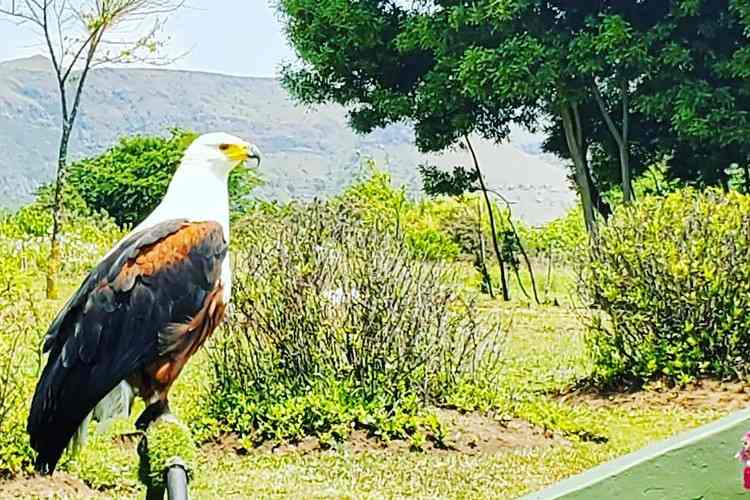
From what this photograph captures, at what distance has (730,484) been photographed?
1600mm

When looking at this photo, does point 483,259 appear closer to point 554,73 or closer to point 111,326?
point 554,73

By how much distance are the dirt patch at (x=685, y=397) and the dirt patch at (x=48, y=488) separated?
341 cm

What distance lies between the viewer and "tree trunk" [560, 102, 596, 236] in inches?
590

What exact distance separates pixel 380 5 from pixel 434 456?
11018mm

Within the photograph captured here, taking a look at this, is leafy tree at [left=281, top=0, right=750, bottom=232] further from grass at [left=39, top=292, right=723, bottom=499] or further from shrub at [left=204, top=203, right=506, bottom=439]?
shrub at [left=204, top=203, right=506, bottom=439]

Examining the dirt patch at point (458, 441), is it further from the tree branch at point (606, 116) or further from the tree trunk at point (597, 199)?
the tree trunk at point (597, 199)

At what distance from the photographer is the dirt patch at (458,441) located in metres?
5.52

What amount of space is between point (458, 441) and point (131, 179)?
1550 centimetres

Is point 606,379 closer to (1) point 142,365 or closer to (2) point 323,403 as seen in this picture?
(2) point 323,403

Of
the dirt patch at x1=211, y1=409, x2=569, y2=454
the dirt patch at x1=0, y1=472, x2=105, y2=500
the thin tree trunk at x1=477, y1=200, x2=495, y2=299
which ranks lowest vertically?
the dirt patch at x1=0, y1=472, x2=105, y2=500

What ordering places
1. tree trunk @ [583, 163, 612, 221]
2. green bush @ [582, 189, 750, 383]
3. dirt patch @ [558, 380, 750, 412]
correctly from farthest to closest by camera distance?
1. tree trunk @ [583, 163, 612, 221]
2. green bush @ [582, 189, 750, 383]
3. dirt patch @ [558, 380, 750, 412]

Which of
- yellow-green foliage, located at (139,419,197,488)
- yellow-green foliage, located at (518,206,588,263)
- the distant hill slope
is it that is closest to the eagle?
yellow-green foliage, located at (139,419,197,488)

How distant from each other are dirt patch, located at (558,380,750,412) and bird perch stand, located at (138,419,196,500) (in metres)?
5.00

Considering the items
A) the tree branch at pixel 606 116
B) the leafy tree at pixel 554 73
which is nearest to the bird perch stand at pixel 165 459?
the leafy tree at pixel 554 73
